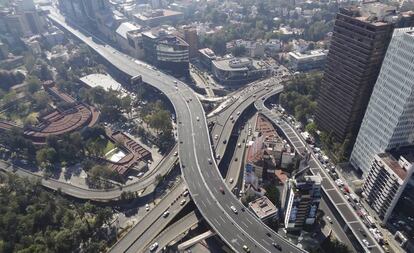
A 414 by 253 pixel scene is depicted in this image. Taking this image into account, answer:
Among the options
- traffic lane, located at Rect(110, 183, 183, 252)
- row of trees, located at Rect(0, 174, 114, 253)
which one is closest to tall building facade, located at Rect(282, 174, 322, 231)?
traffic lane, located at Rect(110, 183, 183, 252)

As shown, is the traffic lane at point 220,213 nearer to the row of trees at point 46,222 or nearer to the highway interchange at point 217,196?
the highway interchange at point 217,196

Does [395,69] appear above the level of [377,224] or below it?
above

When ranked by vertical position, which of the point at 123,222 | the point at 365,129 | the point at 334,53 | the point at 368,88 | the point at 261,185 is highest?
the point at 334,53

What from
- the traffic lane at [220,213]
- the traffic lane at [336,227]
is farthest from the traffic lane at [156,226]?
the traffic lane at [336,227]

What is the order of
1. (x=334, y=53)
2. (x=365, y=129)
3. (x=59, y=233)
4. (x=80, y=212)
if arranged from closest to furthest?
1. (x=59, y=233)
2. (x=80, y=212)
3. (x=365, y=129)
4. (x=334, y=53)

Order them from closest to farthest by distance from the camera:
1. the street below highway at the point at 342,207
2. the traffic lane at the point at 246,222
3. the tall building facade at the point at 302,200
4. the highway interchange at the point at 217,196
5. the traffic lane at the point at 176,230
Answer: the traffic lane at the point at 246,222 < the highway interchange at the point at 217,196 < the street below highway at the point at 342,207 < the tall building facade at the point at 302,200 < the traffic lane at the point at 176,230

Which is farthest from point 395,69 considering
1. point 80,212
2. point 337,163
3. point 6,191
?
point 6,191

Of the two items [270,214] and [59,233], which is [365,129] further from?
[59,233]
